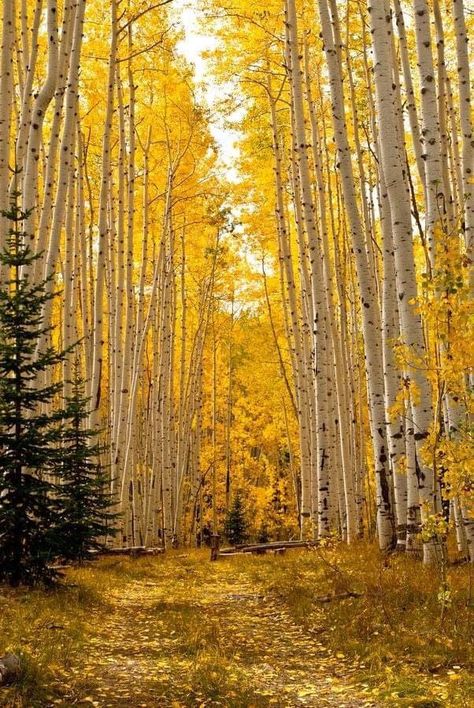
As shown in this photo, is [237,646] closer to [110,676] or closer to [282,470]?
[110,676]

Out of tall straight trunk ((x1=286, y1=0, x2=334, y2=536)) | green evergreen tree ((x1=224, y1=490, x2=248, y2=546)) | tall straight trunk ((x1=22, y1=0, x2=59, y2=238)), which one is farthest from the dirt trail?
green evergreen tree ((x1=224, y1=490, x2=248, y2=546))

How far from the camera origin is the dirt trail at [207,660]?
4133 millimetres

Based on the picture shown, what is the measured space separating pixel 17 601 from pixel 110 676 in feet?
6.73

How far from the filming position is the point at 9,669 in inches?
158

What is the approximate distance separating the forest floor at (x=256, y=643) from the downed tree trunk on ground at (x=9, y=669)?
73 mm

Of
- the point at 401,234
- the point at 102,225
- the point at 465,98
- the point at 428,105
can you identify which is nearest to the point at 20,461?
the point at 401,234

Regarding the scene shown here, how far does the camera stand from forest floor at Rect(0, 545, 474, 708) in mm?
4086

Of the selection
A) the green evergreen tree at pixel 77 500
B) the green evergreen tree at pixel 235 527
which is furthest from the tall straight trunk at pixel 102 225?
the green evergreen tree at pixel 235 527

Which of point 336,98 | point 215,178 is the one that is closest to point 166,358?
point 215,178

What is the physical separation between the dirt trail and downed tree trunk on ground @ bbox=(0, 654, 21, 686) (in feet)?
1.20

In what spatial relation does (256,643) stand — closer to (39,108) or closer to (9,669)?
(9,669)

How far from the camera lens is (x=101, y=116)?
583 inches

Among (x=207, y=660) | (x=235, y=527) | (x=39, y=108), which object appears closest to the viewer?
(x=207, y=660)

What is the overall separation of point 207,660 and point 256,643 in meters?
0.85
